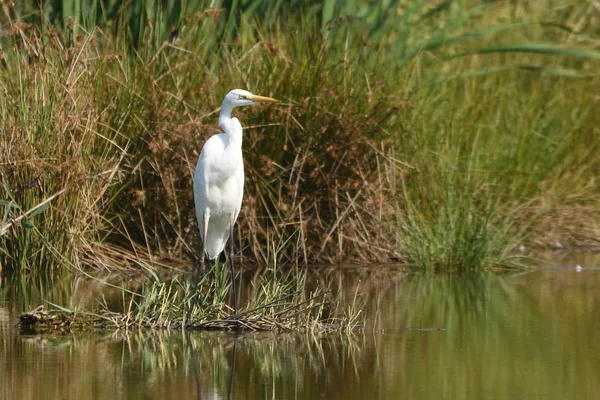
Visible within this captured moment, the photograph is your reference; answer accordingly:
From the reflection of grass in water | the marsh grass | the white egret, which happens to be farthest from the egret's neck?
the reflection of grass in water

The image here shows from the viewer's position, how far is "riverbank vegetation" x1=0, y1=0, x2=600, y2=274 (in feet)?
25.1

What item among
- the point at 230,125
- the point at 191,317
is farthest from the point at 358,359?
the point at 230,125

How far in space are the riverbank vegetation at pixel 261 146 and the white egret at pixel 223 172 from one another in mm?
813

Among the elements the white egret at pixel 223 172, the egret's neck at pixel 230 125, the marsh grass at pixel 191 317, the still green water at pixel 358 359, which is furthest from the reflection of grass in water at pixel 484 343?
the egret's neck at pixel 230 125

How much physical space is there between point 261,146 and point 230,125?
205 centimetres

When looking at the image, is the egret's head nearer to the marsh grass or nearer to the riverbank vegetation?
the marsh grass

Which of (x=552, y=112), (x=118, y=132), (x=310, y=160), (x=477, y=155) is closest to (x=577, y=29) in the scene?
(x=552, y=112)

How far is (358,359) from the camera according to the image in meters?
5.03

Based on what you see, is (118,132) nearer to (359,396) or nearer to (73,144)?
(73,144)

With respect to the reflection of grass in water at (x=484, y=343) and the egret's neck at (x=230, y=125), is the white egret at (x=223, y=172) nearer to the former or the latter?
the egret's neck at (x=230, y=125)

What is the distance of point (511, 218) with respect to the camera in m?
8.87

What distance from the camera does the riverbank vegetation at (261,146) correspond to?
7645 mm

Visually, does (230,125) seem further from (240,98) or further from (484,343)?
(484,343)

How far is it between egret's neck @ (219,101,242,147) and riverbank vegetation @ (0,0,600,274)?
3.87ft
